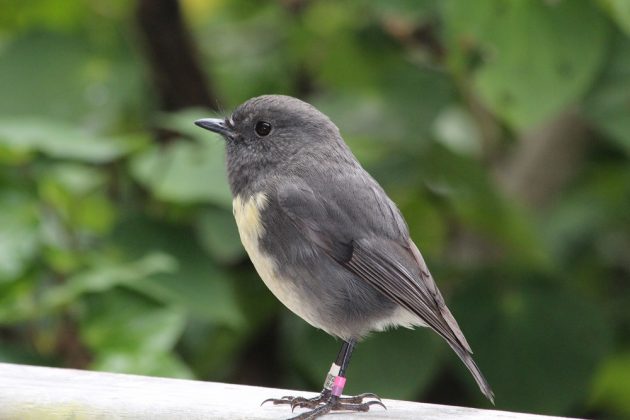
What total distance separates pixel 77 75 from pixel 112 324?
1.41m

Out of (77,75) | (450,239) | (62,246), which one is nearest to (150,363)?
(62,246)

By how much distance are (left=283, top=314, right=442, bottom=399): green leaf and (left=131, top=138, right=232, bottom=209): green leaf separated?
0.70 m

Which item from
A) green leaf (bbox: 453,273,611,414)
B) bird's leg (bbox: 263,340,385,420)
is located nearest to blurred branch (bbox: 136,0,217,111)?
green leaf (bbox: 453,273,611,414)

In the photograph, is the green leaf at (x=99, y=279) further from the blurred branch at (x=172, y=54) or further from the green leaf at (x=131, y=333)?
the blurred branch at (x=172, y=54)

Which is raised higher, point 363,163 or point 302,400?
point 363,163

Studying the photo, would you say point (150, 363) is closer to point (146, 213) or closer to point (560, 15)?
point (146, 213)

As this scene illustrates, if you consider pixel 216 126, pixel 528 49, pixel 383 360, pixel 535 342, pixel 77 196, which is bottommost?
pixel 383 360

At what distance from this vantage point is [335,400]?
2.80 meters

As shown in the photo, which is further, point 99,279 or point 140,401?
point 99,279

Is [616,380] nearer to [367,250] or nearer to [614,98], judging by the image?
[614,98]

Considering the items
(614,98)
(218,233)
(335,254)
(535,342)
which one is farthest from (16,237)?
(614,98)

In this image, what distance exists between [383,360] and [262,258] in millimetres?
1587

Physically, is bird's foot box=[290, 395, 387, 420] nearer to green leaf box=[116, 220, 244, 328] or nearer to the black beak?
the black beak

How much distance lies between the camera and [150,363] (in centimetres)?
352
